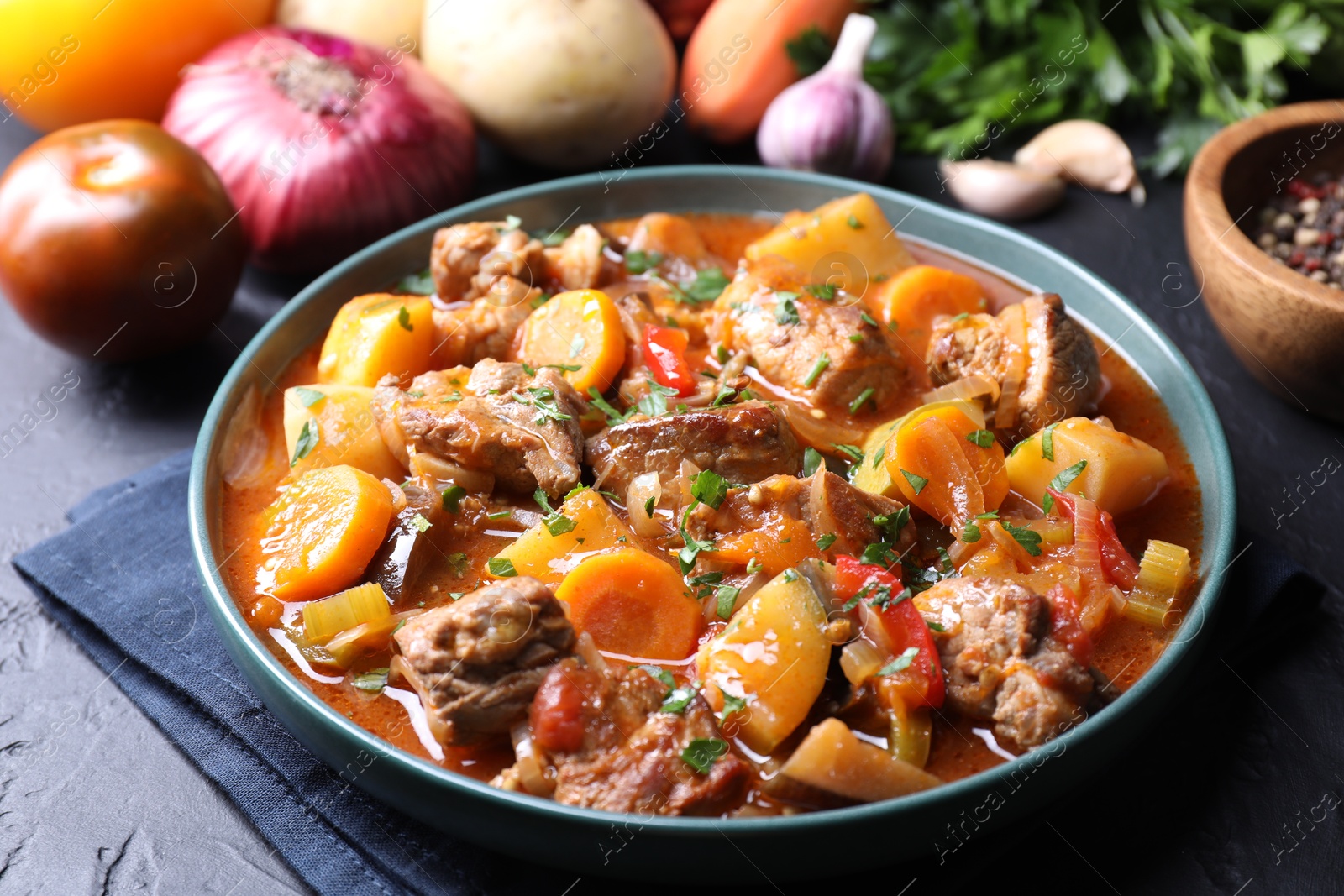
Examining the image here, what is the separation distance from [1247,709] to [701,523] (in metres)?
1.66

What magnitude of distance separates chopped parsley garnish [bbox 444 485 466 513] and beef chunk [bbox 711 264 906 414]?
3.60 ft

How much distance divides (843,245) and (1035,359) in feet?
3.03

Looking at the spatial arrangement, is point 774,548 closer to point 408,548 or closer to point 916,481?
point 916,481

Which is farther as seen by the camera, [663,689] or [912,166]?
[912,166]

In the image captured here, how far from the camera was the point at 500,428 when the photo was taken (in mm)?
3287

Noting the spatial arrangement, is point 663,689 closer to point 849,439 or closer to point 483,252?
point 849,439

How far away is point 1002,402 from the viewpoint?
3.54m

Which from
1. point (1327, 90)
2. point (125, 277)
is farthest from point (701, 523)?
point (1327, 90)

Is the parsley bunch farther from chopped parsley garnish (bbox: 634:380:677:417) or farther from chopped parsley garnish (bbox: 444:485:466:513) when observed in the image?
chopped parsley garnish (bbox: 444:485:466:513)

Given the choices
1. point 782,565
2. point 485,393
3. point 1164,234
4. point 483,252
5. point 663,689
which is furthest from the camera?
point 1164,234

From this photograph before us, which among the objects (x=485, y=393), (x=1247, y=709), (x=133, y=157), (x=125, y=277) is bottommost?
(x=1247, y=709)

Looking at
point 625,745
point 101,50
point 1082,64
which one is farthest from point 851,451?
point 101,50

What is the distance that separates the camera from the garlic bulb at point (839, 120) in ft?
16.6

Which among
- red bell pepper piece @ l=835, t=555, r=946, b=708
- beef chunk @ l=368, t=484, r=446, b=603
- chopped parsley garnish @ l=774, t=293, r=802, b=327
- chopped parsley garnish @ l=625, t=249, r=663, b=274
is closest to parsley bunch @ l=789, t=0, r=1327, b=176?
chopped parsley garnish @ l=625, t=249, r=663, b=274
